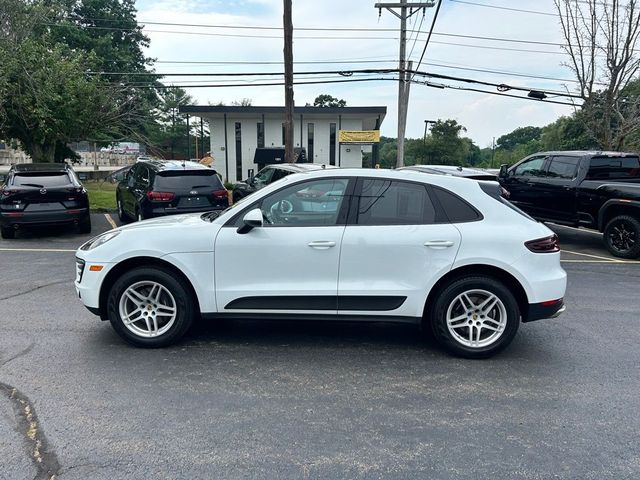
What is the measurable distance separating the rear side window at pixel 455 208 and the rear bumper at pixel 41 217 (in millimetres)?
8789

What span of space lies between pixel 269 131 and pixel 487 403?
32340 mm

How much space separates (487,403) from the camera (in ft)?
12.2

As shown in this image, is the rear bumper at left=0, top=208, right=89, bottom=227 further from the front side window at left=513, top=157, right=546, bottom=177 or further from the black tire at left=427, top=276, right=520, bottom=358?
the front side window at left=513, top=157, right=546, bottom=177

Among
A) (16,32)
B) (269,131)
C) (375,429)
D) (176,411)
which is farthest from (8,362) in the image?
(269,131)

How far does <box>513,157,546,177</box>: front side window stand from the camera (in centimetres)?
1159

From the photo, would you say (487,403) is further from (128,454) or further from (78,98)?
(78,98)

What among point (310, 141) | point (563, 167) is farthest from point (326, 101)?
point (563, 167)

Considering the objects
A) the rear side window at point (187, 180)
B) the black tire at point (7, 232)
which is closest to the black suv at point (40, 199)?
the black tire at point (7, 232)

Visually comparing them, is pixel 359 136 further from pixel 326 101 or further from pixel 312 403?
pixel 326 101

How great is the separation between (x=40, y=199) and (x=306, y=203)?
26.7 ft

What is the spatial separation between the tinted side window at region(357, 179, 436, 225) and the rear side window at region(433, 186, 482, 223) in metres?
0.11

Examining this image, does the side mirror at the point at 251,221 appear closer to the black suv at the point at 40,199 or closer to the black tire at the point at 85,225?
the black suv at the point at 40,199

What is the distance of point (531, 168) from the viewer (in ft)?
38.9

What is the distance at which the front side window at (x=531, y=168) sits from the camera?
11.6 meters
